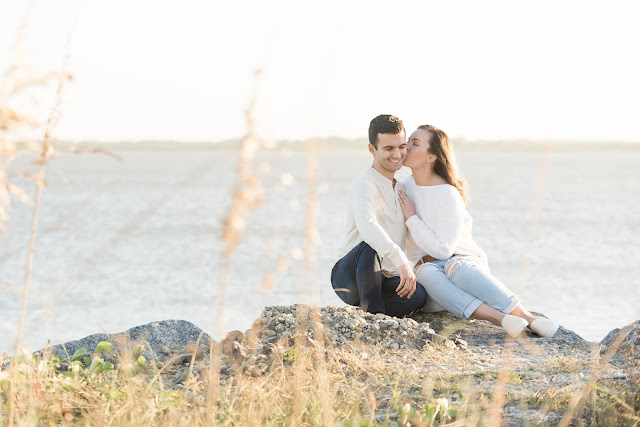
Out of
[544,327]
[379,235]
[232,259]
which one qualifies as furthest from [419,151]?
[232,259]

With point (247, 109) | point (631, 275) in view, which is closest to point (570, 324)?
point (631, 275)

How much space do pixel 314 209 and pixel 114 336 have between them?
9.62 feet

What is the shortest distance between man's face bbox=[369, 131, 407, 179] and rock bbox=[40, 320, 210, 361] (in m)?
1.76

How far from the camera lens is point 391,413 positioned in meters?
3.29

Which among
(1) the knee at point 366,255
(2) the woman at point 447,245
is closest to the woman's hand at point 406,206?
(2) the woman at point 447,245

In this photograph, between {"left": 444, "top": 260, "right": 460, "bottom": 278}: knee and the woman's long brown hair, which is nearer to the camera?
{"left": 444, "top": 260, "right": 460, "bottom": 278}: knee

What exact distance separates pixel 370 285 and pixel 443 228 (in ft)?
2.24

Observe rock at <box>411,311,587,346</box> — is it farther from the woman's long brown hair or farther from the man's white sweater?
the woman's long brown hair

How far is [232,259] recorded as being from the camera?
61.2 ft

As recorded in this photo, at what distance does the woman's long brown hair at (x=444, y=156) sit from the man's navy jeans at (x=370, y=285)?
0.82 metres

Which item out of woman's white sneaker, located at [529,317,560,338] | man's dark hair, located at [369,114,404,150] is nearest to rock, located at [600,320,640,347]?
woman's white sneaker, located at [529,317,560,338]

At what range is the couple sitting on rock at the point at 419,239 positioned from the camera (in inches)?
209

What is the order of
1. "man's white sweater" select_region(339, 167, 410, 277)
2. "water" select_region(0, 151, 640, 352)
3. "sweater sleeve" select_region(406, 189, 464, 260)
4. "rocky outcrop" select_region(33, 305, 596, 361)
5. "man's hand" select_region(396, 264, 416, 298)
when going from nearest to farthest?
"water" select_region(0, 151, 640, 352) → "rocky outcrop" select_region(33, 305, 596, 361) → "man's hand" select_region(396, 264, 416, 298) → "man's white sweater" select_region(339, 167, 410, 277) → "sweater sleeve" select_region(406, 189, 464, 260)

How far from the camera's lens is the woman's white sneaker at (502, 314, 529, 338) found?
5.16 metres
